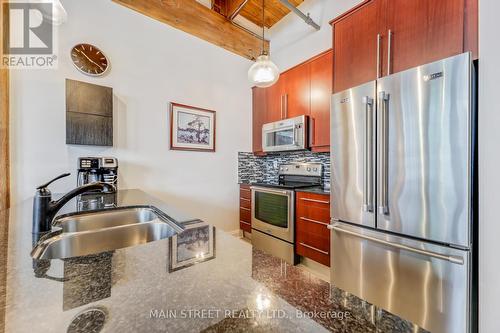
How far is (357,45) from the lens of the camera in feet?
6.12

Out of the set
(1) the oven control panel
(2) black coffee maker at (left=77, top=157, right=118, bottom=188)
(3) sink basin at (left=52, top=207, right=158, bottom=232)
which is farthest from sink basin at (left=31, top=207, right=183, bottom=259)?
(1) the oven control panel

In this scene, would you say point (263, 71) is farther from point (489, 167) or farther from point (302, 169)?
point (302, 169)

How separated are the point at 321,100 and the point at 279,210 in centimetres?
135

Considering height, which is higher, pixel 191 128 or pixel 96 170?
pixel 191 128

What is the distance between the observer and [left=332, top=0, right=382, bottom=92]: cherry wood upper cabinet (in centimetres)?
176

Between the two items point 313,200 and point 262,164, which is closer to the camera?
point 313,200

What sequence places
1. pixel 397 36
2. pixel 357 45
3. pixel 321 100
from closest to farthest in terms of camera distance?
pixel 397 36 → pixel 357 45 → pixel 321 100

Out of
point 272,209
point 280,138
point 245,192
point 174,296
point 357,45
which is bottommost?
point 272,209

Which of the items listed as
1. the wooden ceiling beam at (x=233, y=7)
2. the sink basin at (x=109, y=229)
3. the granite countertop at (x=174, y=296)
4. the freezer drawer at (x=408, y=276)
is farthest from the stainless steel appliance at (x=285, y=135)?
the granite countertop at (x=174, y=296)

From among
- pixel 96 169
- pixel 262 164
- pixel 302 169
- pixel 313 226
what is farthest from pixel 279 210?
pixel 96 169

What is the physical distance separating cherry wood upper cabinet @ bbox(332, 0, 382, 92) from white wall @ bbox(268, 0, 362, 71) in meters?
0.86

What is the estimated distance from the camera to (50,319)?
359 mm

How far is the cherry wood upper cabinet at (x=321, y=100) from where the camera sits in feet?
7.86

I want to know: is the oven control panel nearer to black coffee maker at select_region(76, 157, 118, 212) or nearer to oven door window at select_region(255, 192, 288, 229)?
oven door window at select_region(255, 192, 288, 229)
